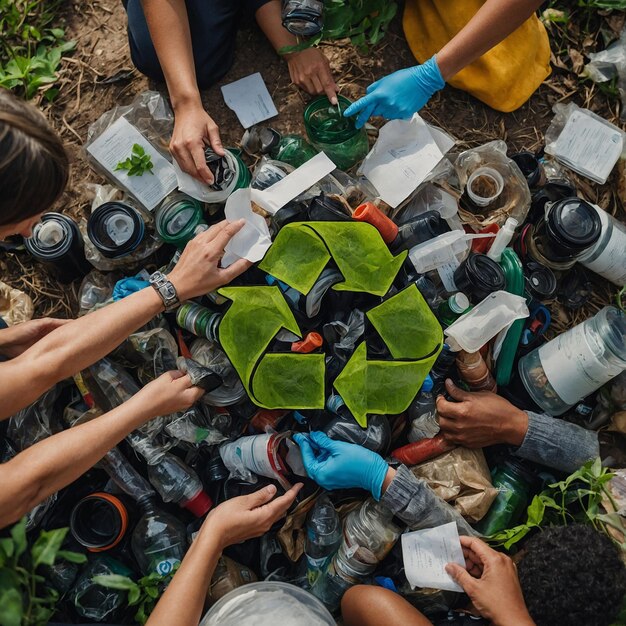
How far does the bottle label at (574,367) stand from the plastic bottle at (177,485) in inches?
55.4

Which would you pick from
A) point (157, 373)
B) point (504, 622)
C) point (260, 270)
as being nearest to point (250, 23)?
point (260, 270)

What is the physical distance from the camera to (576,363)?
2232 millimetres

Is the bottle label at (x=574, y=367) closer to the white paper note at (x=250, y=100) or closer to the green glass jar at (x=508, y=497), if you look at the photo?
the green glass jar at (x=508, y=497)

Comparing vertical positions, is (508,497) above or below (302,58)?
below

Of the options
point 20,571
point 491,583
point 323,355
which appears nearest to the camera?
point 20,571

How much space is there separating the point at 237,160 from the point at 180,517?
1.43 metres

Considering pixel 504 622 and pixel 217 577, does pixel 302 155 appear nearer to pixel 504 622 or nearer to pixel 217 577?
pixel 217 577

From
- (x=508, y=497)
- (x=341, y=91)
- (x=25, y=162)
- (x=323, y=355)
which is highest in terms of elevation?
(x=25, y=162)

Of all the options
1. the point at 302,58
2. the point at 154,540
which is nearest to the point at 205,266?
the point at 154,540

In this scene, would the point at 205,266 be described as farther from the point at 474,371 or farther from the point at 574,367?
the point at 574,367

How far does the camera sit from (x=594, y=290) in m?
2.62

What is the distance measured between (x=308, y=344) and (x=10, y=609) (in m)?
1.21

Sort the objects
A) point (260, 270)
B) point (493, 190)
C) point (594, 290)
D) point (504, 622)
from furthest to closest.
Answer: point (594, 290) → point (493, 190) → point (260, 270) → point (504, 622)

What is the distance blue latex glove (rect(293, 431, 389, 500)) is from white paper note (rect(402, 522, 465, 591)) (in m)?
0.20
